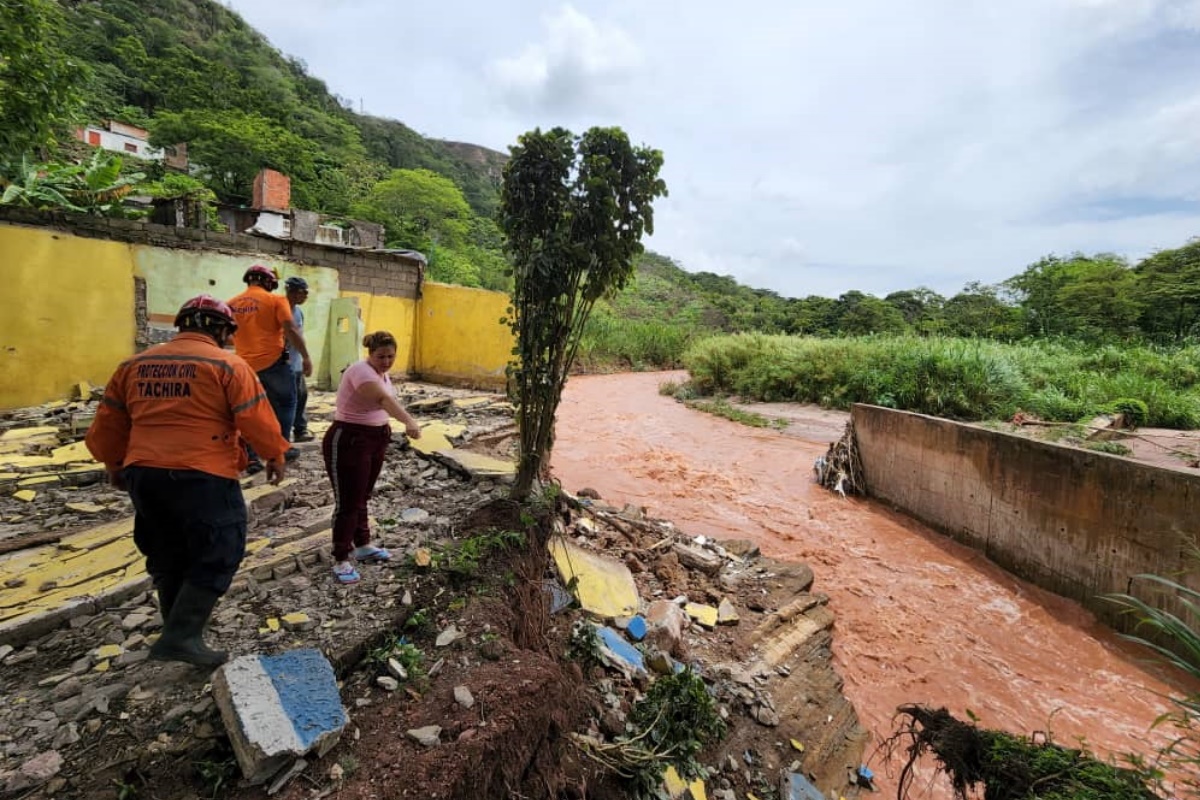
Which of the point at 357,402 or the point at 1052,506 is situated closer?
the point at 357,402

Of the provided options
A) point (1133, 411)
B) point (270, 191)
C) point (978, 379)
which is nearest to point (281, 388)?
point (978, 379)

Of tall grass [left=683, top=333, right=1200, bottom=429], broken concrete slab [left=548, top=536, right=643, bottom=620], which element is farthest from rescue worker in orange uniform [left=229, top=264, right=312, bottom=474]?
tall grass [left=683, top=333, right=1200, bottom=429]

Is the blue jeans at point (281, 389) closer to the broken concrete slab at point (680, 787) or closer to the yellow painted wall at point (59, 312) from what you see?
the broken concrete slab at point (680, 787)

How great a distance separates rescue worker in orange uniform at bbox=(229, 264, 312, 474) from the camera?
12.3ft

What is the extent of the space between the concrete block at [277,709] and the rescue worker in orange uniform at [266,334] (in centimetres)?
213

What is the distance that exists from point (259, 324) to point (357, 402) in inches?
66.5

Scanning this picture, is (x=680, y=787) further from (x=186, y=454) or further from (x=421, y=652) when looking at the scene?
(x=186, y=454)

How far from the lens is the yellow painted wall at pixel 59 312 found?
561 cm

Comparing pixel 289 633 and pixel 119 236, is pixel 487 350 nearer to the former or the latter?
pixel 119 236

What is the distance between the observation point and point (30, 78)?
17.5ft

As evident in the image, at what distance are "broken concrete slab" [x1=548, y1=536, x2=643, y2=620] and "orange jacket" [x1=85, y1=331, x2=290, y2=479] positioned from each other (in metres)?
2.01

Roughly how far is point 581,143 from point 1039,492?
5.37 m

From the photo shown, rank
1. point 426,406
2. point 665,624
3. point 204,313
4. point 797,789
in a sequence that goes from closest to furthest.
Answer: point 204,313 → point 797,789 → point 665,624 → point 426,406

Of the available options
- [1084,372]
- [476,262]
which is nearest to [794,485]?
[1084,372]
